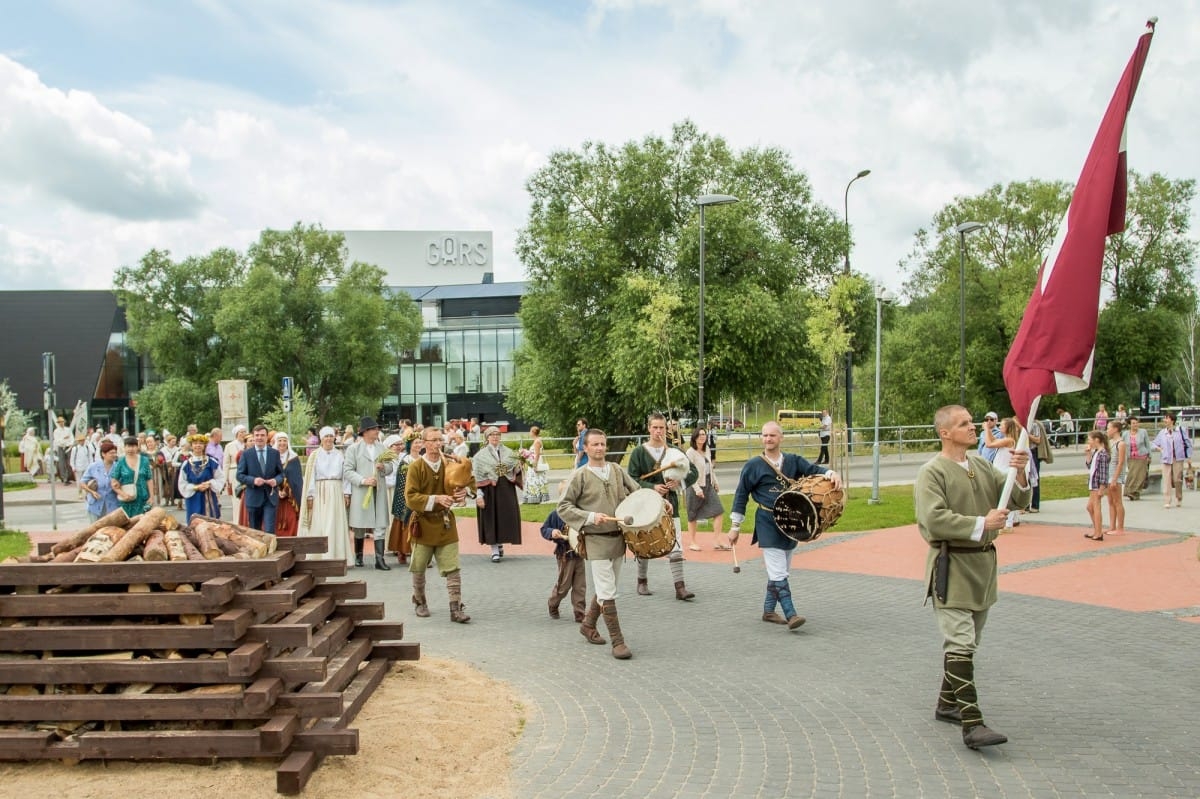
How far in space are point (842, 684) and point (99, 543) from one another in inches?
202

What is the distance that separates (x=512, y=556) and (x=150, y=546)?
30.4 ft

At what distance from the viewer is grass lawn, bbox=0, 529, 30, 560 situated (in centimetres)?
1611

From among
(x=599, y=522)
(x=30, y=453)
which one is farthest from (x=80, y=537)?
(x=30, y=453)

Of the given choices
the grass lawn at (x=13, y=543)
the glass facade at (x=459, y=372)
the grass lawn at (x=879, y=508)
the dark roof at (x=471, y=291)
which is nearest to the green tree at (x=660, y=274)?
the grass lawn at (x=879, y=508)

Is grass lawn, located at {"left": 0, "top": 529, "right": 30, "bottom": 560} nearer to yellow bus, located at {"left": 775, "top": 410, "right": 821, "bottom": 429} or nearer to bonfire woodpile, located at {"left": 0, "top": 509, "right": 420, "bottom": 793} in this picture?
bonfire woodpile, located at {"left": 0, "top": 509, "right": 420, "bottom": 793}

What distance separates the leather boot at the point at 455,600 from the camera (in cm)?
984

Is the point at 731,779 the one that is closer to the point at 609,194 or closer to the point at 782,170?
the point at 609,194

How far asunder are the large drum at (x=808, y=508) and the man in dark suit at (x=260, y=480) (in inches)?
286

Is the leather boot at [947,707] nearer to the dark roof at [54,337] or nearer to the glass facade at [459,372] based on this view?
the glass facade at [459,372]

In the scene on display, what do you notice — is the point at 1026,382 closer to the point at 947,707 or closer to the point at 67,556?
the point at 947,707

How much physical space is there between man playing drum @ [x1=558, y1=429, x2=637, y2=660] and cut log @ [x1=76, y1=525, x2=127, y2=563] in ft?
11.9

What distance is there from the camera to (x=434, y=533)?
32.5 feet

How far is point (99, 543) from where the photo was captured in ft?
19.5

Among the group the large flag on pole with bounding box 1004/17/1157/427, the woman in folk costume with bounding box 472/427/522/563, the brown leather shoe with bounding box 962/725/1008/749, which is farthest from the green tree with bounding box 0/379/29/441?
the large flag on pole with bounding box 1004/17/1157/427
